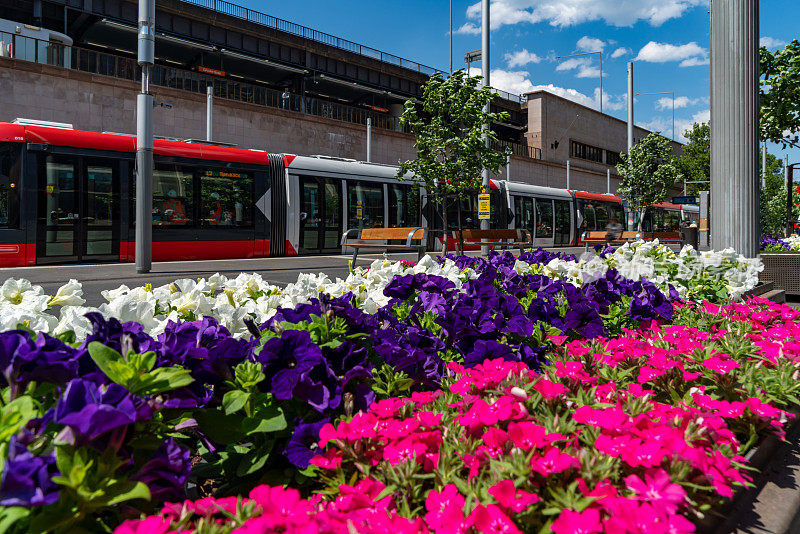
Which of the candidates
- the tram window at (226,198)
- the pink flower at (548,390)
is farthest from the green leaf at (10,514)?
the tram window at (226,198)

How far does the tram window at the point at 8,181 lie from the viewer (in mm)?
11641

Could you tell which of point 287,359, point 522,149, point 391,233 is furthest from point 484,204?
point 522,149

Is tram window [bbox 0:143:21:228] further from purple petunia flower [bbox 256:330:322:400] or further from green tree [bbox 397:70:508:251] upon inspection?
purple petunia flower [bbox 256:330:322:400]

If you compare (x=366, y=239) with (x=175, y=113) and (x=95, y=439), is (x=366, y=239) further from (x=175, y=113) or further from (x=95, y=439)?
(x=175, y=113)

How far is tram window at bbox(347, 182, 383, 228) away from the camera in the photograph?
17516 mm

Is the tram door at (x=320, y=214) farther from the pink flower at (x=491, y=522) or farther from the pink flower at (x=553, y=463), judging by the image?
the pink flower at (x=491, y=522)

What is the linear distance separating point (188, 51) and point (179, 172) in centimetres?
2563

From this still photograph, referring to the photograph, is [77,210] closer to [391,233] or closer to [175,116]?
[391,233]

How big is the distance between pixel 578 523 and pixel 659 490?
10.1 inches

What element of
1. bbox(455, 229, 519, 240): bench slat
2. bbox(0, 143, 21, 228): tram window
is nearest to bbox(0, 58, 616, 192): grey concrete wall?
bbox(0, 143, 21, 228): tram window

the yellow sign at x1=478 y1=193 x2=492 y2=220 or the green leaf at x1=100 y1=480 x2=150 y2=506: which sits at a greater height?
the yellow sign at x1=478 y1=193 x2=492 y2=220

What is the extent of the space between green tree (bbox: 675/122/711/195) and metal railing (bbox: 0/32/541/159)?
113 feet

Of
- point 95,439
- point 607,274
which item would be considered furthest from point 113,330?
point 607,274

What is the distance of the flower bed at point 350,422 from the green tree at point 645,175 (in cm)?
3400
